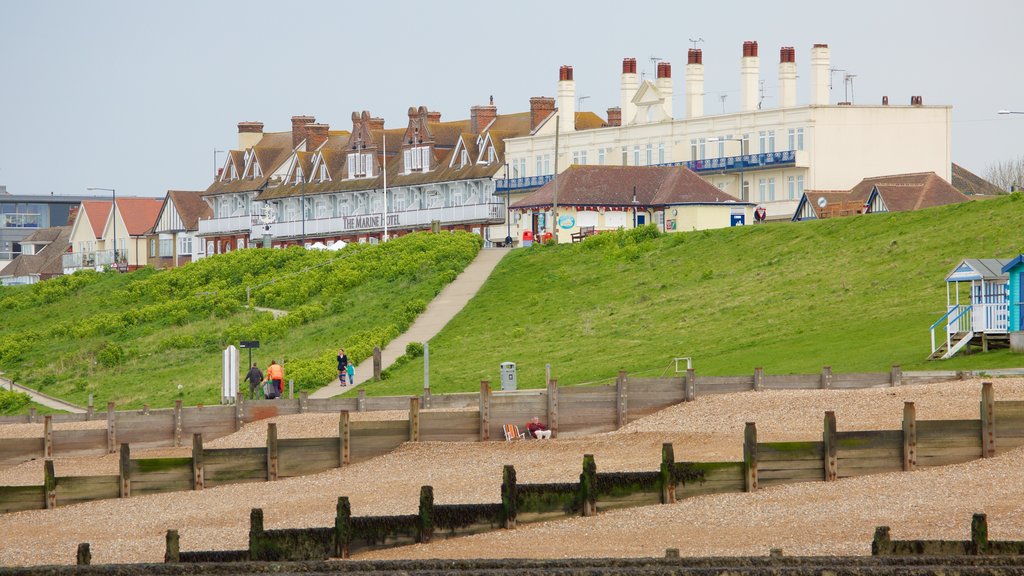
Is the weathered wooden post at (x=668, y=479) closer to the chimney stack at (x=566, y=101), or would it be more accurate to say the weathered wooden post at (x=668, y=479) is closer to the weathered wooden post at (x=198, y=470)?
the weathered wooden post at (x=198, y=470)

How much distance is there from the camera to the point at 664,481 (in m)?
26.9

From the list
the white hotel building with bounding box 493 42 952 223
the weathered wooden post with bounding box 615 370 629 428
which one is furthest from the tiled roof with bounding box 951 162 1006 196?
the weathered wooden post with bounding box 615 370 629 428

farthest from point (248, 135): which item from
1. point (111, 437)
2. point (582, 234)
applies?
point (111, 437)

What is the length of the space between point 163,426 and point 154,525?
42.2 feet

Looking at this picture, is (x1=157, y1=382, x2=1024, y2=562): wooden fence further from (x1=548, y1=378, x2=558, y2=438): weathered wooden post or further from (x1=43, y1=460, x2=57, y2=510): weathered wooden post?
(x1=548, y1=378, x2=558, y2=438): weathered wooden post

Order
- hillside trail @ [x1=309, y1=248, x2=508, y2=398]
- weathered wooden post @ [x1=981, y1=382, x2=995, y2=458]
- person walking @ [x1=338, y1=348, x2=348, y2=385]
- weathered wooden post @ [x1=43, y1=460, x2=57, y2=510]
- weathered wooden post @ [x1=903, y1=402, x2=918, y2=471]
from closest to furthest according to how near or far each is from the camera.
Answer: weathered wooden post @ [x1=903, y1=402, x2=918, y2=471], weathered wooden post @ [x1=981, y1=382, x2=995, y2=458], weathered wooden post @ [x1=43, y1=460, x2=57, y2=510], person walking @ [x1=338, y1=348, x2=348, y2=385], hillside trail @ [x1=309, y1=248, x2=508, y2=398]

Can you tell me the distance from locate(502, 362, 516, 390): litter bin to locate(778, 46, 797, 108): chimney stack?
159ft

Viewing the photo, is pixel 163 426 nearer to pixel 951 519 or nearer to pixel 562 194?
pixel 951 519

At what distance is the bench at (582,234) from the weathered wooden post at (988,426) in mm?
57692

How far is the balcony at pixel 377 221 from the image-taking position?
11138cm

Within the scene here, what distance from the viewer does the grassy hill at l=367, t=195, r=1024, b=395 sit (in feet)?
171

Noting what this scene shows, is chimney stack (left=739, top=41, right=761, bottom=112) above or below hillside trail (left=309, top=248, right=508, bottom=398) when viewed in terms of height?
above

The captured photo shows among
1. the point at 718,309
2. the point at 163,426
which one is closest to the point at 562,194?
the point at 718,309

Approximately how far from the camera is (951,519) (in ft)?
80.8
